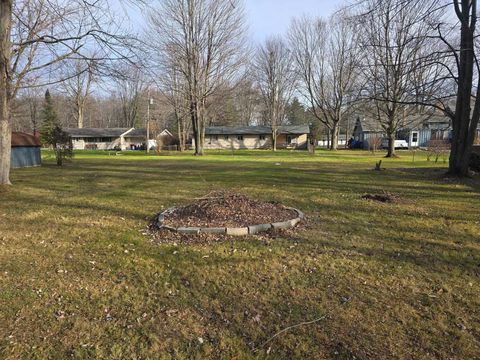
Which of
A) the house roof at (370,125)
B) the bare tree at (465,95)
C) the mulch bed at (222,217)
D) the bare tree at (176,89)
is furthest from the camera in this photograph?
the house roof at (370,125)

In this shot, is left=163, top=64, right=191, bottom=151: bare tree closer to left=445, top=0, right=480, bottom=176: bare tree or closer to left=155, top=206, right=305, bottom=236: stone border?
left=445, top=0, right=480, bottom=176: bare tree

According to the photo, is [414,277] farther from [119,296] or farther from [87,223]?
[87,223]

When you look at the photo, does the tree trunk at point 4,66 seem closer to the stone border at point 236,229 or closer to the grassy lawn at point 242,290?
the grassy lawn at point 242,290

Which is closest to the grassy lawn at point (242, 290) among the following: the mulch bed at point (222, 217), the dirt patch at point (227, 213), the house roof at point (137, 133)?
the mulch bed at point (222, 217)

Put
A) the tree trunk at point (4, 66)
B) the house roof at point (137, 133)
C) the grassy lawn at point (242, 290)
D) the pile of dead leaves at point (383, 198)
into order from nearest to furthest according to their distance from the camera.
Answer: the grassy lawn at point (242, 290), the pile of dead leaves at point (383, 198), the tree trunk at point (4, 66), the house roof at point (137, 133)

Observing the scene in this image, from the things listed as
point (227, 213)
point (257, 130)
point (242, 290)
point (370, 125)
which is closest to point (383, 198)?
point (227, 213)

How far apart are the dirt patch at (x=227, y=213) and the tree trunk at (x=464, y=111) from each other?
9.53m

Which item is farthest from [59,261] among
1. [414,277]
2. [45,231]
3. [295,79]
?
[295,79]

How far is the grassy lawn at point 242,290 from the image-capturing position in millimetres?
2896

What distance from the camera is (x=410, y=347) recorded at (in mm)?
2852

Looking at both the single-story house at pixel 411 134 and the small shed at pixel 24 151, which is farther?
the single-story house at pixel 411 134

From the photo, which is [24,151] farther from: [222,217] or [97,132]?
[97,132]

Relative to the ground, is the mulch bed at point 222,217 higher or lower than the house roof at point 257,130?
lower

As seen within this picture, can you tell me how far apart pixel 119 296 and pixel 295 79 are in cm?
4967
